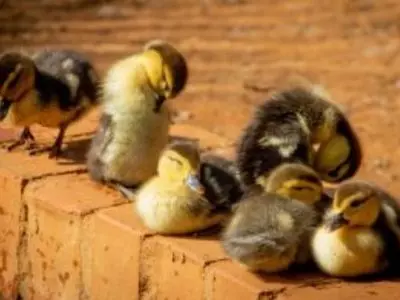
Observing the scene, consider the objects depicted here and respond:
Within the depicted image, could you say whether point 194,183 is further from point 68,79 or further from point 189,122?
point 189,122

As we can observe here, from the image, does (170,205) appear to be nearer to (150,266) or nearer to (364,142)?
(150,266)

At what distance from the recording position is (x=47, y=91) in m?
4.82

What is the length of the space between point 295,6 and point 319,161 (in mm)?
4952

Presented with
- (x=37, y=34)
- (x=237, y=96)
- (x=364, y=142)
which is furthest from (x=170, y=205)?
(x=37, y=34)

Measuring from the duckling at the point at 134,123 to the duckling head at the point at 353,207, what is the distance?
907 mm

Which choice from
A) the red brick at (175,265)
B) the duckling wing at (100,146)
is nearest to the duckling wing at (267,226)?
the red brick at (175,265)

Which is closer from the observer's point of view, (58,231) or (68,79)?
(58,231)

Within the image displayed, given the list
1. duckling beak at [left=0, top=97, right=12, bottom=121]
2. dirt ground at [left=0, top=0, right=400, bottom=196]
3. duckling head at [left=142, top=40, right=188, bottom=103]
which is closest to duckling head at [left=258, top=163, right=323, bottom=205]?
duckling head at [left=142, top=40, right=188, bottom=103]

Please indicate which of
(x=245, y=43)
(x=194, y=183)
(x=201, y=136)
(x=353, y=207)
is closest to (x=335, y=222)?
(x=353, y=207)

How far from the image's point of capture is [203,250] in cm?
375

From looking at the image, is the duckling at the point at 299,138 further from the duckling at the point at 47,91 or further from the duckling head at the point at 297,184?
the duckling at the point at 47,91

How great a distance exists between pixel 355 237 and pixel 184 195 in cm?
53

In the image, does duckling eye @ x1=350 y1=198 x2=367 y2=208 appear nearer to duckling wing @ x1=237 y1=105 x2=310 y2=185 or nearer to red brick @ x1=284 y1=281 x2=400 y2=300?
red brick @ x1=284 y1=281 x2=400 y2=300

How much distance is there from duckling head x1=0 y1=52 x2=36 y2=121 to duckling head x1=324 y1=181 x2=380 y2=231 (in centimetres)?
149
